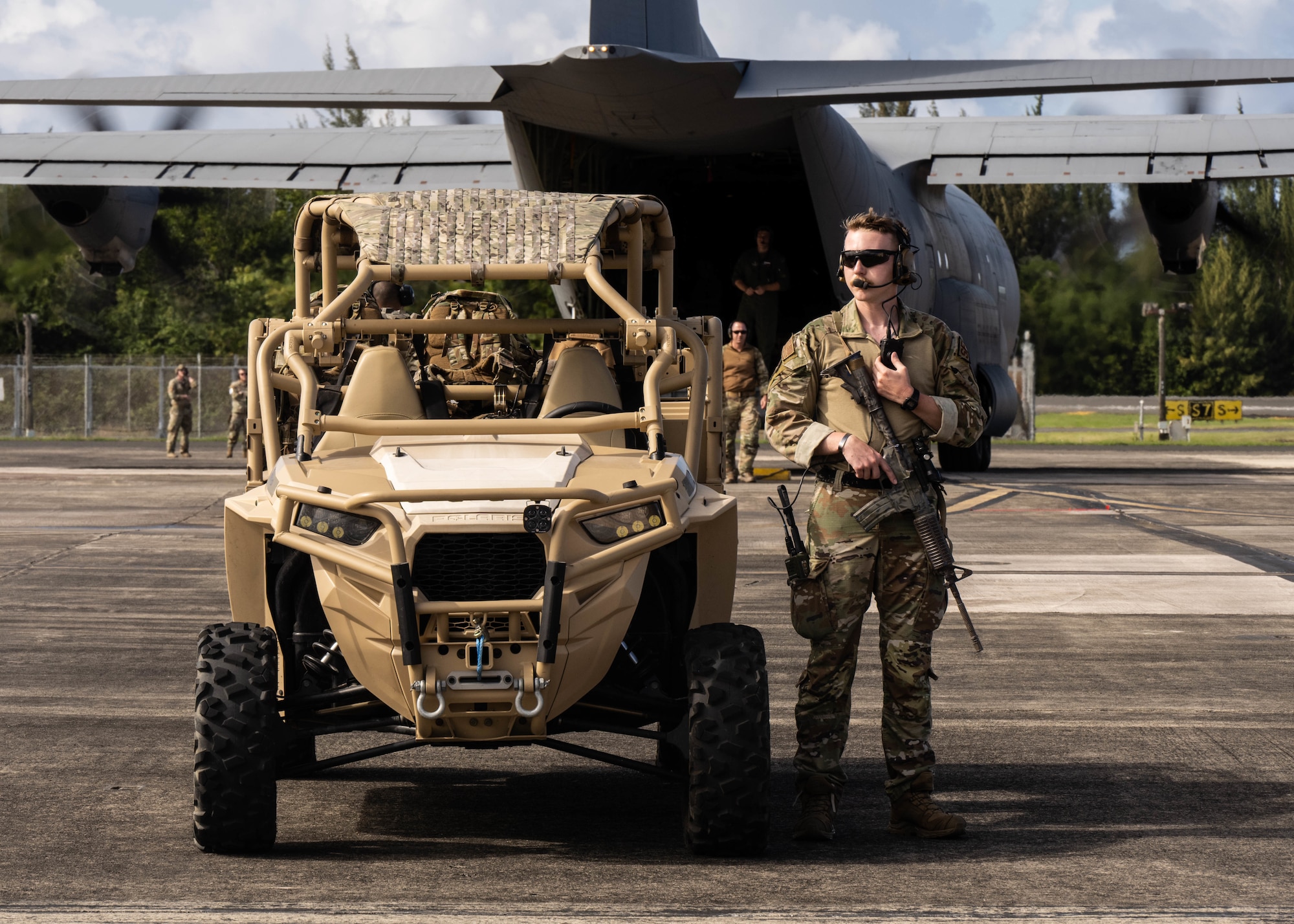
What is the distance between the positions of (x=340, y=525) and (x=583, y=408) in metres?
1.54

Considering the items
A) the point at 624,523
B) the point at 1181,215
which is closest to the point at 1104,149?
the point at 1181,215

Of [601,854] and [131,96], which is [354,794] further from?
[131,96]

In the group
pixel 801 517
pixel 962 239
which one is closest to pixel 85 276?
pixel 962 239

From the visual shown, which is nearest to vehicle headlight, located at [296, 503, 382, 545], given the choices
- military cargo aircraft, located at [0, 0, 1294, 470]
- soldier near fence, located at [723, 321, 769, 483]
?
military cargo aircraft, located at [0, 0, 1294, 470]

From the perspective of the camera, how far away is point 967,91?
16234 millimetres

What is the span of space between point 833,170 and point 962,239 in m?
6.22

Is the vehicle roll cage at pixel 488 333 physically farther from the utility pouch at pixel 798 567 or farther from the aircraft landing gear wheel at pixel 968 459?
the aircraft landing gear wheel at pixel 968 459

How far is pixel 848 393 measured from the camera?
612 cm

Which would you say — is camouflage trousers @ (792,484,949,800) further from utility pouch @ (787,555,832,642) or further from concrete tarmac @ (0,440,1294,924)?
concrete tarmac @ (0,440,1294,924)

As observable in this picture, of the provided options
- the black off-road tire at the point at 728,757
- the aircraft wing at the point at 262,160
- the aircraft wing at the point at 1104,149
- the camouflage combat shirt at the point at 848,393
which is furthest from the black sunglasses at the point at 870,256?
the aircraft wing at the point at 262,160

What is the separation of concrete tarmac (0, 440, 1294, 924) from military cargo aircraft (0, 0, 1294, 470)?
5.84 meters

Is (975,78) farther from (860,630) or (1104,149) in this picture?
(860,630)

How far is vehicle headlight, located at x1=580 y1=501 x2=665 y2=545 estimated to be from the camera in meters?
5.37

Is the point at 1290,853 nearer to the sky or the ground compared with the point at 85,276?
nearer to the ground
